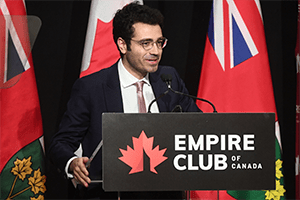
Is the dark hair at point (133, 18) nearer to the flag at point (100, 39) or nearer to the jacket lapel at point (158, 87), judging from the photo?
the jacket lapel at point (158, 87)

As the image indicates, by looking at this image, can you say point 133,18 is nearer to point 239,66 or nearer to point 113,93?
point 113,93

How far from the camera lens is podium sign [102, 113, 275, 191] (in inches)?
40.1

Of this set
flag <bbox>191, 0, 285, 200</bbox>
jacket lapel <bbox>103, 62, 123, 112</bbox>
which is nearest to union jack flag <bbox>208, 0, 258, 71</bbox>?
flag <bbox>191, 0, 285, 200</bbox>

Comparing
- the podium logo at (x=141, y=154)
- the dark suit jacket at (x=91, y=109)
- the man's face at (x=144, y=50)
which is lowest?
the podium logo at (x=141, y=154)

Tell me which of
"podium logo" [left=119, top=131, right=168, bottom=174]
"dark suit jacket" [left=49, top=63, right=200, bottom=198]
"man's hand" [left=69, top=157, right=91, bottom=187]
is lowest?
"man's hand" [left=69, top=157, right=91, bottom=187]

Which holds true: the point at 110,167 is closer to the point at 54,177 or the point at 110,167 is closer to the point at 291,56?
the point at 54,177

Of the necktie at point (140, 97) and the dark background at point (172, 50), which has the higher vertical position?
the dark background at point (172, 50)

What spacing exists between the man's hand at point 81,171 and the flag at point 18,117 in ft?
3.18

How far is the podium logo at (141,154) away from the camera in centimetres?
102

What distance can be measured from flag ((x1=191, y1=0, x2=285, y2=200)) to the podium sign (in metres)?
1.08

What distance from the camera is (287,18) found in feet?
8.43

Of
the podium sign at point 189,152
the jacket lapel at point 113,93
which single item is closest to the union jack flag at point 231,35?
the jacket lapel at point 113,93

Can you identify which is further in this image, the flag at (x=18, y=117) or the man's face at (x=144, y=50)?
the flag at (x=18, y=117)

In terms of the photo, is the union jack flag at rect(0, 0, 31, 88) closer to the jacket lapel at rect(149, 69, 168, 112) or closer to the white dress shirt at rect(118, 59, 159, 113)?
the white dress shirt at rect(118, 59, 159, 113)
